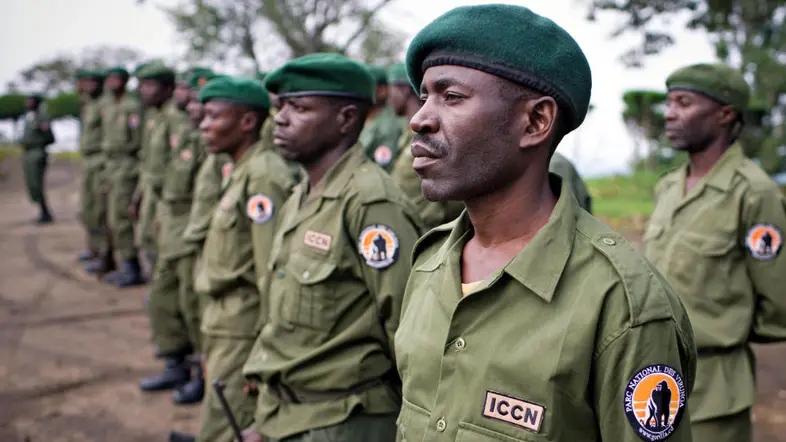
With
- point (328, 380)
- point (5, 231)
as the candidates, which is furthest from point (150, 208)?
point (5, 231)

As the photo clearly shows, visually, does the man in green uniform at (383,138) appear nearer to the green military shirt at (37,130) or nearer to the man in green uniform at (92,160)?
the man in green uniform at (92,160)

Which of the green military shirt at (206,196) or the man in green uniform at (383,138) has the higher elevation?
the man in green uniform at (383,138)

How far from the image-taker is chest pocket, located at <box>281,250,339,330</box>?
2.72 meters

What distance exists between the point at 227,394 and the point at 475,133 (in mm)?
2537

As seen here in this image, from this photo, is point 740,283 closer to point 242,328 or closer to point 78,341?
point 242,328

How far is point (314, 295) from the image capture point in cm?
273

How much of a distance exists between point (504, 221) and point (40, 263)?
34.4ft

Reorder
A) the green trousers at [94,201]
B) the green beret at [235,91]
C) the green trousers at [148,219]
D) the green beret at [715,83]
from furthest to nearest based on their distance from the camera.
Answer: the green trousers at [94,201]
the green trousers at [148,219]
the green beret at [235,91]
the green beret at [715,83]

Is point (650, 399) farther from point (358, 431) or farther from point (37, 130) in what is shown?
point (37, 130)

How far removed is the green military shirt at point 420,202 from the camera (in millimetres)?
5430

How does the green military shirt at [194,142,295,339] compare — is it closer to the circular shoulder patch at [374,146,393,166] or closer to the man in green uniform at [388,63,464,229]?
the man in green uniform at [388,63,464,229]

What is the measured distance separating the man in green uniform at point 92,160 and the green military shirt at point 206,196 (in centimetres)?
512

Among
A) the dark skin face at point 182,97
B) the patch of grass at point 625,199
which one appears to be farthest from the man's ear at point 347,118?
the patch of grass at point 625,199

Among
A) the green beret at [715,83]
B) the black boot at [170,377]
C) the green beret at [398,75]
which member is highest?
the green beret at [398,75]
